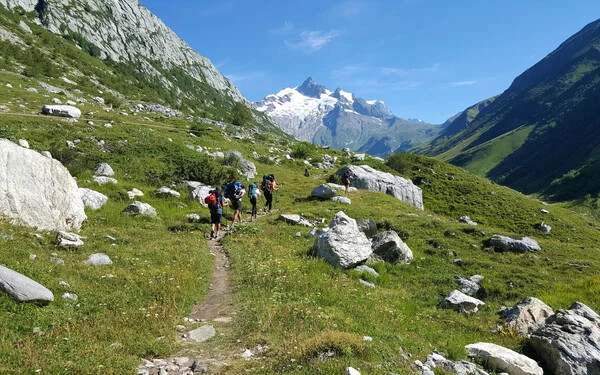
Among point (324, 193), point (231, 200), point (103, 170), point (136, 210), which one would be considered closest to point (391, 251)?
point (231, 200)

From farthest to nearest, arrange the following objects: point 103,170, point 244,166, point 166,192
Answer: point 244,166 → point 103,170 → point 166,192

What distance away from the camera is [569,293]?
58.9ft

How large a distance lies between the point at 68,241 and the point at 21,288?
6.59 metres

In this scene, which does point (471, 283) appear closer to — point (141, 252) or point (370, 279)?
point (370, 279)

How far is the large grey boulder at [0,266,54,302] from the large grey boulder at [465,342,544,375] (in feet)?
39.6

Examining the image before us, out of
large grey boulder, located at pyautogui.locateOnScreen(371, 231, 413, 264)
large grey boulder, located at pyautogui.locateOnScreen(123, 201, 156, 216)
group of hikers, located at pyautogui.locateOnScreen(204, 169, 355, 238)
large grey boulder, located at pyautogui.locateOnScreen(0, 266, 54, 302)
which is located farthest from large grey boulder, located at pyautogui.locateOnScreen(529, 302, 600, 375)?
large grey boulder, located at pyautogui.locateOnScreen(123, 201, 156, 216)

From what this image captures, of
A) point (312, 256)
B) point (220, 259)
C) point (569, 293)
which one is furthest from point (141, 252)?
point (569, 293)

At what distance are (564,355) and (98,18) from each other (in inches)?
9493

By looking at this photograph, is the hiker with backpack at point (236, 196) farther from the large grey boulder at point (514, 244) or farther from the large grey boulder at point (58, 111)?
the large grey boulder at point (58, 111)

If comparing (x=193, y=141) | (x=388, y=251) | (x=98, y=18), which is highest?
(x=98, y=18)

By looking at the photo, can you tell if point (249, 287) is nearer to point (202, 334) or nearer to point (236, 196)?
point (202, 334)

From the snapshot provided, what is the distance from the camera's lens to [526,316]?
1388 centimetres

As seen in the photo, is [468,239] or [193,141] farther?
[193,141]

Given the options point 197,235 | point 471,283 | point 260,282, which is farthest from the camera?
point 197,235
